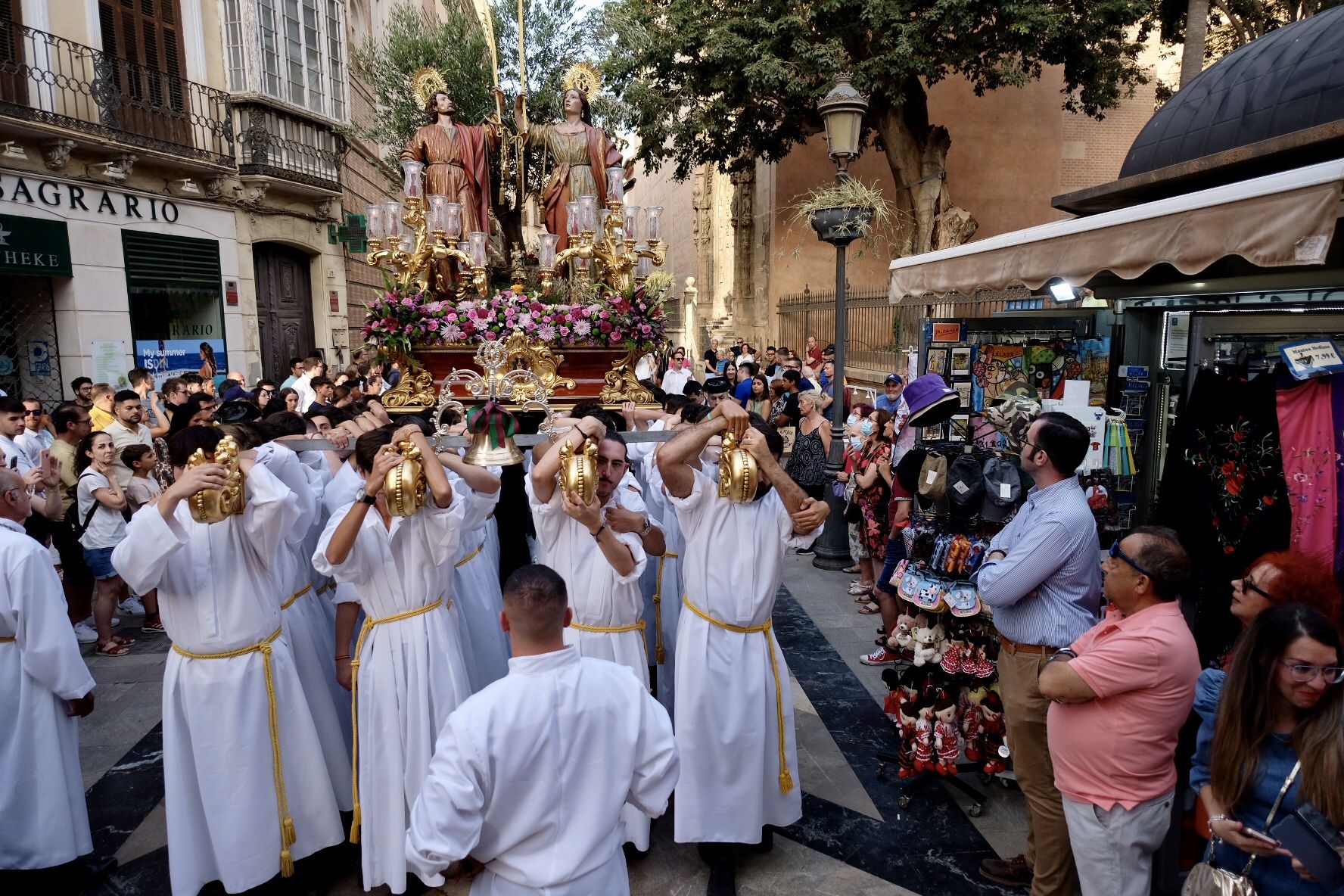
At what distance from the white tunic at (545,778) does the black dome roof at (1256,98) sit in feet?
18.0

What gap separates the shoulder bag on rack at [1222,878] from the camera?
236 centimetres

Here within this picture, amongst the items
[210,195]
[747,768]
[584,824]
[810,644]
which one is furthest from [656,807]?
[210,195]

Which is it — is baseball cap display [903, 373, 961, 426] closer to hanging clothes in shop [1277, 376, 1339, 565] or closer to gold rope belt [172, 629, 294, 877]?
hanging clothes in shop [1277, 376, 1339, 565]

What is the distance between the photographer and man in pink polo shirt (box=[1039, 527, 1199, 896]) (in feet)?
9.03

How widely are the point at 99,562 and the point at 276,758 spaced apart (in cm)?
381

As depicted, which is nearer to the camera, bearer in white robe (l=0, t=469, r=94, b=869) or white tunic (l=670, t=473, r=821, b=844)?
bearer in white robe (l=0, t=469, r=94, b=869)

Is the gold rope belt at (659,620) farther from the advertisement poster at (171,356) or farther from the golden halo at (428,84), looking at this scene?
the advertisement poster at (171,356)

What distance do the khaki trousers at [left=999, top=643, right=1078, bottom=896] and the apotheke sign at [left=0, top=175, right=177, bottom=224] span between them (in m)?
12.0

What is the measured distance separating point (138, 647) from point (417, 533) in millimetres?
4573

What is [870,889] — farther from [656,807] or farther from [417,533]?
[417,533]

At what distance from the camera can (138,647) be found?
6535 millimetres

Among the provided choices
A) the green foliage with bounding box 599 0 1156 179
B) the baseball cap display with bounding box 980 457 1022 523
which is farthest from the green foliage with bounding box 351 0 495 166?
the baseball cap display with bounding box 980 457 1022 523

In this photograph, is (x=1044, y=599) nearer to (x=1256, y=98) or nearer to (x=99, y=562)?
(x=1256, y=98)

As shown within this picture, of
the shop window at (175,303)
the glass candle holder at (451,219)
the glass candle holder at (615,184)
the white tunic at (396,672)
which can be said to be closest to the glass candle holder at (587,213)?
the glass candle holder at (615,184)
